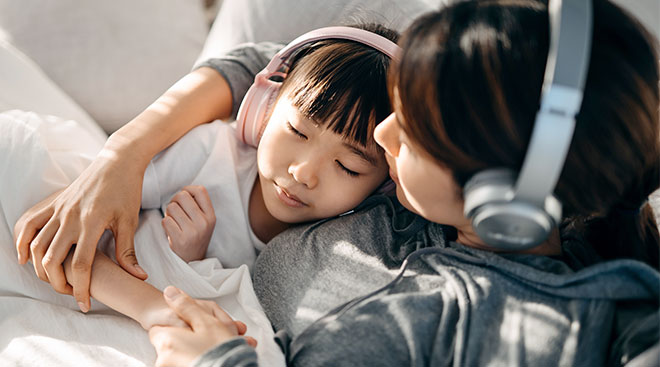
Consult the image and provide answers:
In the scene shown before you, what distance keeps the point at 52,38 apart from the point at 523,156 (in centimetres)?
126

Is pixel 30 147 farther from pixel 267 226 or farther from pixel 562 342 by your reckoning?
pixel 562 342

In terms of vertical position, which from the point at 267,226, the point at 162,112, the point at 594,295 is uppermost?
the point at 162,112

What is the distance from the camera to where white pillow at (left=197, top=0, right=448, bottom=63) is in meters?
→ 1.22

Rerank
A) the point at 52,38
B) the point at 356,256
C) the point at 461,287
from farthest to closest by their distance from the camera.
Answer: the point at 52,38, the point at 356,256, the point at 461,287

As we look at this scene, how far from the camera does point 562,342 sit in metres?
0.68

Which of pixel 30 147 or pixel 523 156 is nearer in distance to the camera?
pixel 523 156

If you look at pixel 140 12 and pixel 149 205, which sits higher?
pixel 140 12

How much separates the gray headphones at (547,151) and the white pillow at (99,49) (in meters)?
1.08

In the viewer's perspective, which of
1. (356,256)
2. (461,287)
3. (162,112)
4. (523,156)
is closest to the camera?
(523,156)

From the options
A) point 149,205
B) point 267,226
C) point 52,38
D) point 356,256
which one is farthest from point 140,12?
point 356,256

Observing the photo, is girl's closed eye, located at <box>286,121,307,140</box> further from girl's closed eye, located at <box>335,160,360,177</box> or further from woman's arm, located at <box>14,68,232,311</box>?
woman's arm, located at <box>14,68,232,311</box>

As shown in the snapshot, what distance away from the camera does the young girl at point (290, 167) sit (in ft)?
3.03

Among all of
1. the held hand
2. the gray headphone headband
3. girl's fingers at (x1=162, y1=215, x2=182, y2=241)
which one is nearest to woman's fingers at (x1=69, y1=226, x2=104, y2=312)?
the held hand

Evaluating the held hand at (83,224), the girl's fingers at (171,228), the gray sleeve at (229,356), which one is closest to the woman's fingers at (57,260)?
the held hand at (83,224)
